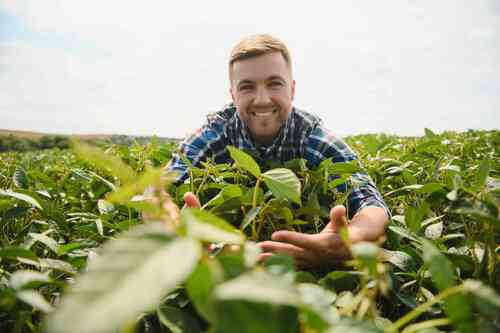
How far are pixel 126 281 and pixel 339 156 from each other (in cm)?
152

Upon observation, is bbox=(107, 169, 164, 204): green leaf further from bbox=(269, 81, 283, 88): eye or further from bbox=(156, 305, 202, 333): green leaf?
bbox=(269, 81, 283, 88): eye

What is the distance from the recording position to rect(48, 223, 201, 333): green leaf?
223 mm

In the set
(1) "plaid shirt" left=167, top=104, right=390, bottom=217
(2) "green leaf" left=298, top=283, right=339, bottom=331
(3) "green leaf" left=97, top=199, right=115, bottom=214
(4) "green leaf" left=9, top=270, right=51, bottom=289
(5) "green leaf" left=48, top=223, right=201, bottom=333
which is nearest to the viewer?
(5) "green leaf" left=48, top=223, right=201, bottom=333

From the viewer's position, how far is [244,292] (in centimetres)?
26

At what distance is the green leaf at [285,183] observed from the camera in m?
0.65

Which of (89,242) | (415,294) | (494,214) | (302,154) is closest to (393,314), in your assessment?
(415,294)

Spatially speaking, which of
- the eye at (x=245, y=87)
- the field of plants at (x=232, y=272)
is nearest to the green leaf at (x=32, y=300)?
the field of plants at (x=232, y=272)

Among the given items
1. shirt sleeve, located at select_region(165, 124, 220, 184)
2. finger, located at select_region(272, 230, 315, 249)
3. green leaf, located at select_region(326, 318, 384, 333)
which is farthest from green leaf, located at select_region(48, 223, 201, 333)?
shirt sleeve, located at select_region(165, 124, 220, 184)

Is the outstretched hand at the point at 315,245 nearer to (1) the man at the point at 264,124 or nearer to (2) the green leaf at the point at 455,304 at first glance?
(2) the green leaf at the point at 455,304

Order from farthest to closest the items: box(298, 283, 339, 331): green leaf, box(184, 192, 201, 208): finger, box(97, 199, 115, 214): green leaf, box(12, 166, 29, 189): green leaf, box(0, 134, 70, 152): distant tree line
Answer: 1. box(0, 134, 70, 152): distant tree line
2. box(12, 166, 29, 189): green leaf
3. box(97, 199, 115, 214): green leaf
4. box(184, 192, 201, 208): finger
5. box(298, 283, 339, 331): green leaf

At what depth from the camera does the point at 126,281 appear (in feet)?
0.82

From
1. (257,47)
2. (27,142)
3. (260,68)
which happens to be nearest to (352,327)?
(260,68)

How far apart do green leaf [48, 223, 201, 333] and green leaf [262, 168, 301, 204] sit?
0.40 metres

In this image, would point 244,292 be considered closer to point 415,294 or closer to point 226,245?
point 226,245
